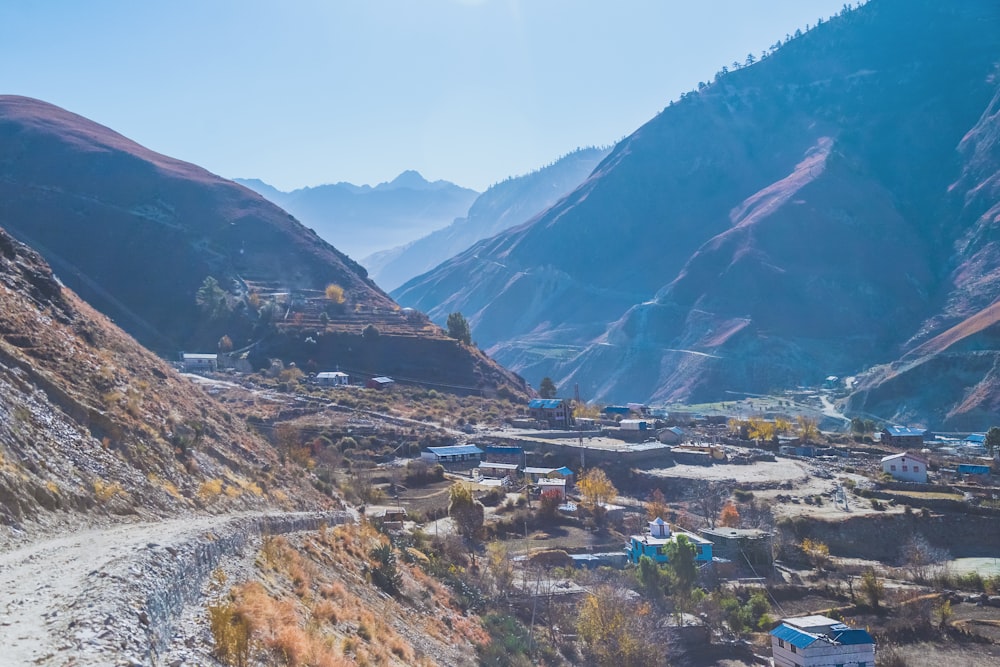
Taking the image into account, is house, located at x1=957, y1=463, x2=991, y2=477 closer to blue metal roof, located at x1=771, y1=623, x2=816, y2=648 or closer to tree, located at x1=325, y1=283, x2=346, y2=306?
blue metal roof, located at x1=771, y1=623, x2=816, y2=648

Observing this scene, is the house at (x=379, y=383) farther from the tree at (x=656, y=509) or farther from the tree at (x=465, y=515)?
the tree at (x=465, y=515)

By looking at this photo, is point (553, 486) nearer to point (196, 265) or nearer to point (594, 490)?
point (594, 490)

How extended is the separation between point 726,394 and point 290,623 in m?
102

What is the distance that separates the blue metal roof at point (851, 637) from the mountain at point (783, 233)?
69.5 m

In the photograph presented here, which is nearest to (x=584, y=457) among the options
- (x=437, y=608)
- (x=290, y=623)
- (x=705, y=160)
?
(x=437, y=608)

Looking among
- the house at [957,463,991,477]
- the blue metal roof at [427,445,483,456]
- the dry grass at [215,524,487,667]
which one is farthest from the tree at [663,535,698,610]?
the house at [957,463,991,477]

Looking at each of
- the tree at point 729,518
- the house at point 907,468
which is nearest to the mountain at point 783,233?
the house at point 907,468

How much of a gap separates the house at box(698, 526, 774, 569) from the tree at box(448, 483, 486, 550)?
10.3 metres

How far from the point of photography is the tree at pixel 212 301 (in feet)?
245

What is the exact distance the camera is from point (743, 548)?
36.4 m

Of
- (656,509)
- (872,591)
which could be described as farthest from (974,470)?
(872,591)

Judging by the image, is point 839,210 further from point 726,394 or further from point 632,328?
point 726,394

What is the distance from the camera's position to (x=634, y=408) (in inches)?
3410

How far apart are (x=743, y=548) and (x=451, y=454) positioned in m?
19.7
